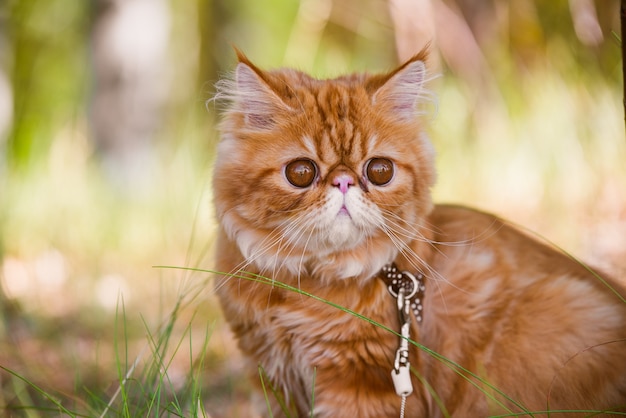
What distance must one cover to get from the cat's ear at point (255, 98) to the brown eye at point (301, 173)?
18 centimetres

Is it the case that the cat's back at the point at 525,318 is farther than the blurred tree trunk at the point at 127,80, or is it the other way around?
the blurred tree trunk at the point at 127,80

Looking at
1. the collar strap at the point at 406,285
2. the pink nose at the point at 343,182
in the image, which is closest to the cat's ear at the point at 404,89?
the pink nose at the point at 343,182

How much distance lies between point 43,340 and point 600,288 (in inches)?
91.4

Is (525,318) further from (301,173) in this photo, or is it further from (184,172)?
(184,172)

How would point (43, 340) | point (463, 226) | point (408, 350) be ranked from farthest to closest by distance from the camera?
point (43, 340), point (463, 226), point (408, 350)

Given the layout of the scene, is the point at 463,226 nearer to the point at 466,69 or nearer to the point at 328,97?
the point at 328,97

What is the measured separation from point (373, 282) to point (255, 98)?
65cm

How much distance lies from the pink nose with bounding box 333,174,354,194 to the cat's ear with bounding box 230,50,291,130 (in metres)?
0.29

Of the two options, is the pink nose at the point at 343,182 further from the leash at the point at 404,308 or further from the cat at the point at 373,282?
the leash at the point at 404,308

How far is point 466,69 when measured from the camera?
4.52m

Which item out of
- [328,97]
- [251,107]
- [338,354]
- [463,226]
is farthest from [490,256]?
[251,107]

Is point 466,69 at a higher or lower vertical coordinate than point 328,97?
higher

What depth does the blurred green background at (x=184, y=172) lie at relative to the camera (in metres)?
2.71

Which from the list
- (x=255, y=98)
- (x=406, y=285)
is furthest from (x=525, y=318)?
(x=255, y=98)
